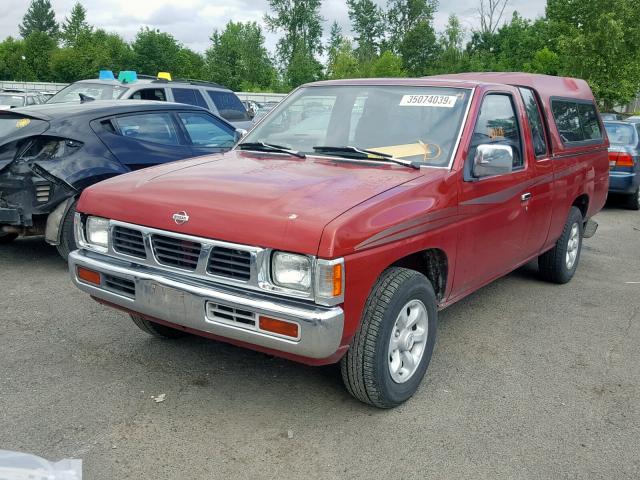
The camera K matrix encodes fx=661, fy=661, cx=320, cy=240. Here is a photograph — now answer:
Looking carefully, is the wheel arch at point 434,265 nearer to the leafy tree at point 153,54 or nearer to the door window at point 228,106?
the door window at point 228,106

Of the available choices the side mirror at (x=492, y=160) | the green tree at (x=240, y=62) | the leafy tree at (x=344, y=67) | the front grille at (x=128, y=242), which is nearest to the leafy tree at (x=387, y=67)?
the leafy tree at (x=344, y=67)

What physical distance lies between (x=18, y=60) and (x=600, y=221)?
73.0 m

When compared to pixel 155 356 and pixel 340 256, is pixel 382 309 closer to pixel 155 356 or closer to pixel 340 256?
pixel 340 256

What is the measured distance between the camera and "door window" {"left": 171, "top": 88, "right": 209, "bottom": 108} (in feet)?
39.3

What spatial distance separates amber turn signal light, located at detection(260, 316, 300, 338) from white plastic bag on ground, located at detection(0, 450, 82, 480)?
4.07 ft

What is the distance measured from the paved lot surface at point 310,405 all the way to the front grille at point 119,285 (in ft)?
2.02

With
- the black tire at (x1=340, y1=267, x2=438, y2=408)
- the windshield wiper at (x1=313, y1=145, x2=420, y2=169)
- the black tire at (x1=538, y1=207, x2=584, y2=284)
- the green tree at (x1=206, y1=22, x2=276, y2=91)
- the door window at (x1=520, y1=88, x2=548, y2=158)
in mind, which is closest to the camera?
the black tire at (x1=340, y1=267, x2=438, y2=408)

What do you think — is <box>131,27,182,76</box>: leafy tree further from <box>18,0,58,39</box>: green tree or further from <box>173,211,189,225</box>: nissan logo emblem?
<box>173,211,189,225</box>: nissan logo emblem

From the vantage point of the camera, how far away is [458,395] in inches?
155

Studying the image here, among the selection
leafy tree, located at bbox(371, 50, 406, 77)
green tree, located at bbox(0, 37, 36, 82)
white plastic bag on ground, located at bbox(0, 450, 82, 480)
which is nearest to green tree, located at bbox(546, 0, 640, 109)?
white plastic bag on ground, located at bbox(0, 450, 82, 480)

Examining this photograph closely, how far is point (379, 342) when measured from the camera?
3.41 meters

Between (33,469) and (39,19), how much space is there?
429 feet

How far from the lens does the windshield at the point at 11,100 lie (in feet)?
57.7

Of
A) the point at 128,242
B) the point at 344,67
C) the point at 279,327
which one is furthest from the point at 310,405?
the point at 344,67
